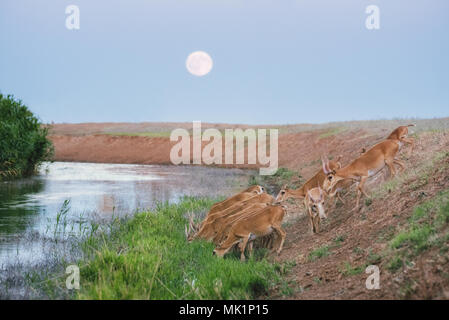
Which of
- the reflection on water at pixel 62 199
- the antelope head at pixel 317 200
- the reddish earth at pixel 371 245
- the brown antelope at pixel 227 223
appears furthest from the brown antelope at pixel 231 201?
the reflection on water at pixel 62 199

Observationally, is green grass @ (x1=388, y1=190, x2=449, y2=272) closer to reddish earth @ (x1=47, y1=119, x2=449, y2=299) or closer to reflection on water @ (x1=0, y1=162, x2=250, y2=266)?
reddish earth @ (x1=47, y1=119, x2=449, y2=299)

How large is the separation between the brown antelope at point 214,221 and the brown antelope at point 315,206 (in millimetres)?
1412

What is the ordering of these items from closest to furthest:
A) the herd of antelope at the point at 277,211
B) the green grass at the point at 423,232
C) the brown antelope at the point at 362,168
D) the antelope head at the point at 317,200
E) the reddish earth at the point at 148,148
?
the green grass at the point at 423,232, the herd of antelope at the point at 277,211, the antelope head at the point at 317,200, the brown antelope at the point at 362,168, the reddish earth at the point at 148,148

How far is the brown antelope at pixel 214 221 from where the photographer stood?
1004 cm

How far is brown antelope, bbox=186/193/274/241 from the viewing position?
1004cm

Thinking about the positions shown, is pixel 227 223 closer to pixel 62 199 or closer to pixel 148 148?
pixel 62 199

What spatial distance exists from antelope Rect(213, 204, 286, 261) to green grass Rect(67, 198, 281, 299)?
0.26m

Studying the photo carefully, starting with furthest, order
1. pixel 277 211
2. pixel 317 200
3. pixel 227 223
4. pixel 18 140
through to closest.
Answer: pixel 18 140, pixel 227 223, pixel 317 200, pixel 277 211

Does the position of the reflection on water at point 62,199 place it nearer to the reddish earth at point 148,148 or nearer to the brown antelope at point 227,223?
the brown antelope at point 227,223

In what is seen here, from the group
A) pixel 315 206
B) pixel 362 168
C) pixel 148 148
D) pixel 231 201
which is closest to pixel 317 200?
pixel 315 206

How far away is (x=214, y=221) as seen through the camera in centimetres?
1015

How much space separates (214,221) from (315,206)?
219cm

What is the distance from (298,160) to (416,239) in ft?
87.7
